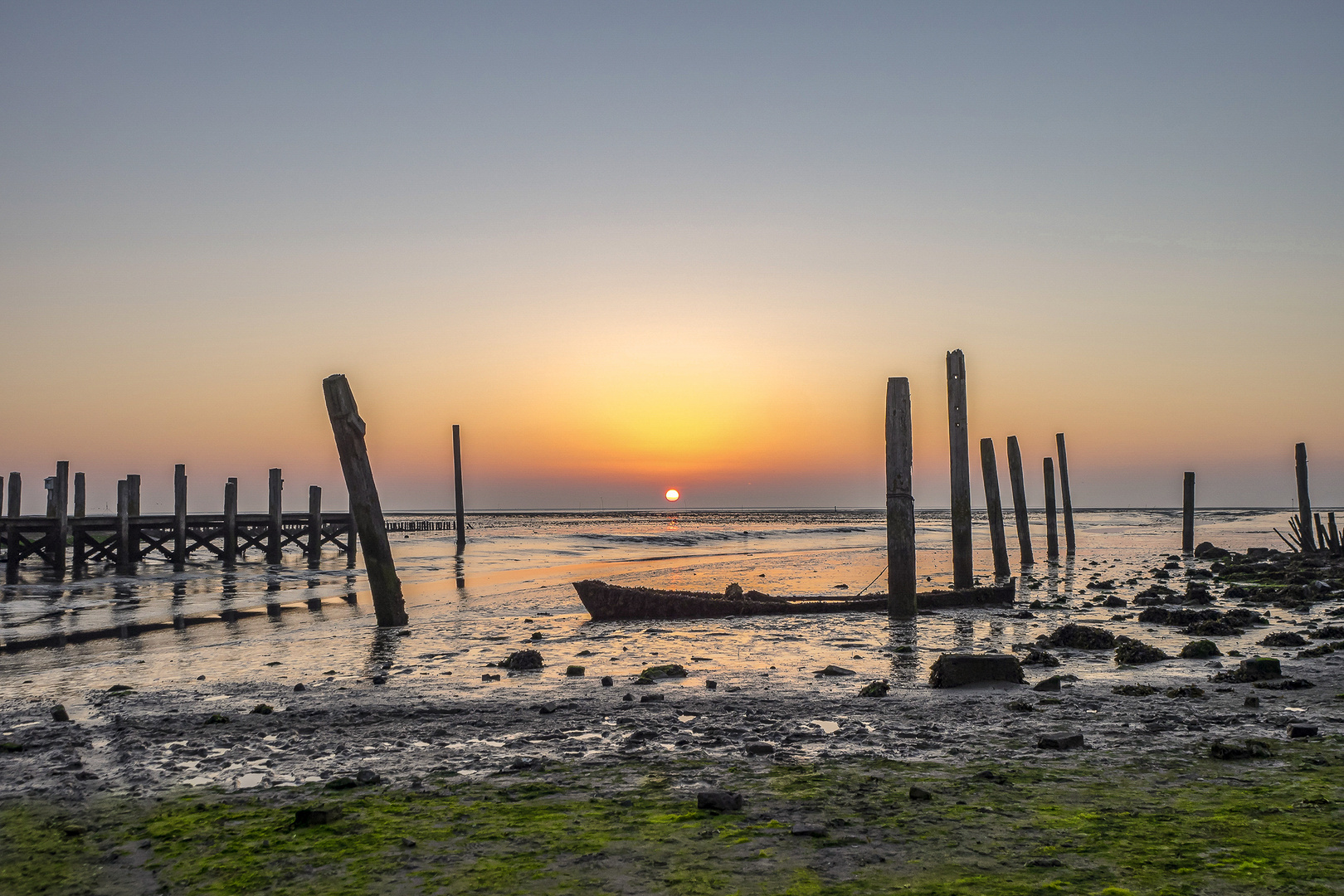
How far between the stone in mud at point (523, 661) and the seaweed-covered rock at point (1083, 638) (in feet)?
21.5

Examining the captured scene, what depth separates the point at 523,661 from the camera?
9773 mm

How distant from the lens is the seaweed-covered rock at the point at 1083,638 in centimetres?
1038

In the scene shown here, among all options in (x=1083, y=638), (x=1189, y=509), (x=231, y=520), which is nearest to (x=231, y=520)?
(x=231, y=520)

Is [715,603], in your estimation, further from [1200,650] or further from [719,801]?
[719,801]

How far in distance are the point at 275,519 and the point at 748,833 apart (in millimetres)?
33495

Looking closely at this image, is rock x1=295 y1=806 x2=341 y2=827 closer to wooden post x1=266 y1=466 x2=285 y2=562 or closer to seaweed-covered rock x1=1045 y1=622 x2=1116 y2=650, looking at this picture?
seaweed-covered rock x1=1045 y1=622 x2=1116 y2=650

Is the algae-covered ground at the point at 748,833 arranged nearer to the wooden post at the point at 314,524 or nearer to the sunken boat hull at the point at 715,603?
the sunken boat hull at the point at 715,603

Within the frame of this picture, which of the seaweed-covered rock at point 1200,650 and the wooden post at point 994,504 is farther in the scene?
the wooden post at point 994,504

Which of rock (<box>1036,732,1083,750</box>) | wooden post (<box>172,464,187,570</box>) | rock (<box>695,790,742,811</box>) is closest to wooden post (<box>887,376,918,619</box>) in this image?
rock (<box>1036,732,1083,750</box>)

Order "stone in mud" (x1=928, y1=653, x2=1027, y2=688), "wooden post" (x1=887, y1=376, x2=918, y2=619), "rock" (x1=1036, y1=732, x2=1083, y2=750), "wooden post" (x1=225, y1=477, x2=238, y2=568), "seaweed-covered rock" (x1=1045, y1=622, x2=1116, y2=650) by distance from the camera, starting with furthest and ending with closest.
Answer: "wooden post" (x1=225, y1=477, x2=238, y2=568), "wooden post" (x1=887, y1=376, x2=918, y2=619), "seaweed-covered rock" (x1=1045, y1=622, x2=1116, y2=650), "stone in mud" (x1=928, y1=653, x2=1027, y2=688), "rock" (x1=1036, y1=732, x2=1083, y2=750)

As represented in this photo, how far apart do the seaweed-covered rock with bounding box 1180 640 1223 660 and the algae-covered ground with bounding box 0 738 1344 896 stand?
14.9ft

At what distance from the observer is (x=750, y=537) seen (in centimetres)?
5803

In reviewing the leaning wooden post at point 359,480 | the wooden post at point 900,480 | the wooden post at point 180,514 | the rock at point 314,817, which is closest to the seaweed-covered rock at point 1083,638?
the wooden post at point 900,480

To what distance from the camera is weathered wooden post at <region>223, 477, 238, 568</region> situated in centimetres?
3150
